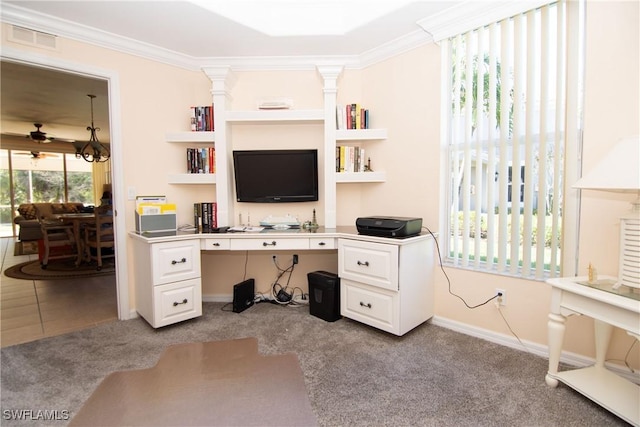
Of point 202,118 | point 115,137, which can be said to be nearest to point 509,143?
point 202,118

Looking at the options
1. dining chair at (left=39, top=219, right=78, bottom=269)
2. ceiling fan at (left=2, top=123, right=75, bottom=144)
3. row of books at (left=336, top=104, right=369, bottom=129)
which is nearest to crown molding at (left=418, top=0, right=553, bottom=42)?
row of books at (left=336, top=104, right=369, bottom=129)

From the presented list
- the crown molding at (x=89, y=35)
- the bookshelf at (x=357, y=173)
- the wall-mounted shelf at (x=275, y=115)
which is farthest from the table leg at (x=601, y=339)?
the crown molding at (x=89, y=35)

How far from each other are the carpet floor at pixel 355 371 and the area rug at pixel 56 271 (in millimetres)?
2198

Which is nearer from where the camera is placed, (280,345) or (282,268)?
(280,345)

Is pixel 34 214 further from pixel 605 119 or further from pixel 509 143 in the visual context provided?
pixel 605 119

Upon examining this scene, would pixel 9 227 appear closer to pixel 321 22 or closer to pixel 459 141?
pixel 321 22

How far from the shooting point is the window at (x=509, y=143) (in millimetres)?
1953

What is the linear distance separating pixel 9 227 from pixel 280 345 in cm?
970

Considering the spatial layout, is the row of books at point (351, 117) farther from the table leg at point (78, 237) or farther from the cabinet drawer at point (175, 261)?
the table leg at point (78, 237)

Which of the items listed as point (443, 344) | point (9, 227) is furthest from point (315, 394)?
point (9, 227)

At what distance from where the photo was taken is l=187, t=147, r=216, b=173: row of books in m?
2.92

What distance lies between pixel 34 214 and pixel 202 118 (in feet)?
23.8

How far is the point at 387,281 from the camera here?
88.4 inches

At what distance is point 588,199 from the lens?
1813mm
